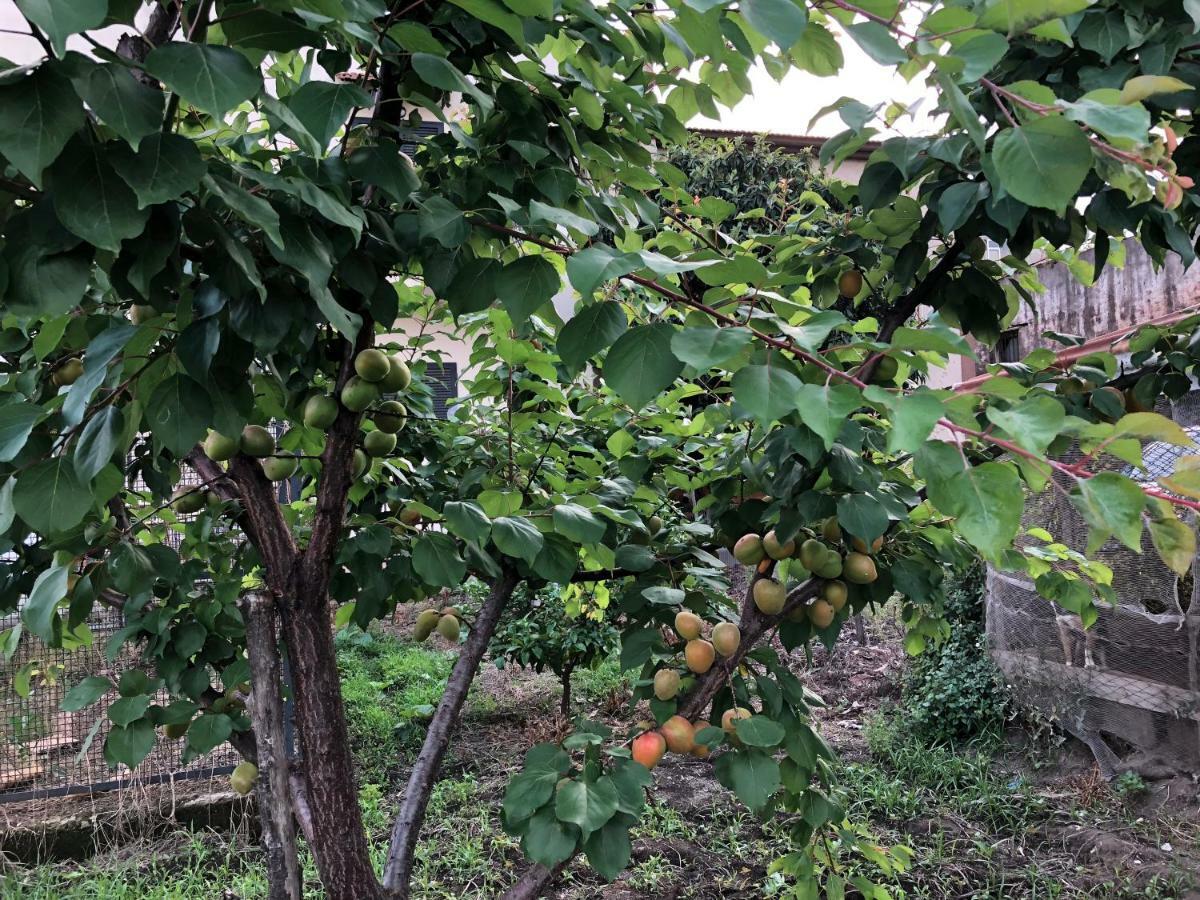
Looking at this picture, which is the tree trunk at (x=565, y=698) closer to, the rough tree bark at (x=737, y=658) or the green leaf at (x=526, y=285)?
the rough tree bark at (x=737, y=658)

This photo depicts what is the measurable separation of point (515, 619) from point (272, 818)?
12.0 ft

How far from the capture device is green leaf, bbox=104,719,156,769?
135 centimetres

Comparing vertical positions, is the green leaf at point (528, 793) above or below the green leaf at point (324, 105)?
below

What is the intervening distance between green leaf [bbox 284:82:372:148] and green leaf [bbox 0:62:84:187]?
26 centimetres

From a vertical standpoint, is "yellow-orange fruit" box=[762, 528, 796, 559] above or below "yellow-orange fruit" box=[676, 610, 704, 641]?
above

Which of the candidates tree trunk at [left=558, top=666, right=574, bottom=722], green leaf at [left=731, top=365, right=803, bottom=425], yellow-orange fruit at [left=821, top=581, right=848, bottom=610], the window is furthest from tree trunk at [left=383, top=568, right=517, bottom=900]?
tree trunk at [left=558, top=666, right=574, bottom=722]

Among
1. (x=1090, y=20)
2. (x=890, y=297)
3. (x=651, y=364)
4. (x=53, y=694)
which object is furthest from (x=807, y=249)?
(x=53, y=694)

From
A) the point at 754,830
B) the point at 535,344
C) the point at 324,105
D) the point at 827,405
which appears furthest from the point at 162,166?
the point at 754,830

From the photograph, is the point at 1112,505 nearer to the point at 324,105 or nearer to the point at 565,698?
the point at 324,105

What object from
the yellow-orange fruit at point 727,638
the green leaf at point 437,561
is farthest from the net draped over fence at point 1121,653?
the green leaf at point 437,561

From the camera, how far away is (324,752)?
1.35m

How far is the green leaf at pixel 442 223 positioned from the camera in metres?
0.95

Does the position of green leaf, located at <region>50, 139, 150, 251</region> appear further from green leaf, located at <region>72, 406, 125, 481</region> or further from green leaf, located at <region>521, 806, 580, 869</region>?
green leaf, located at <region>521, 806, 580, 869</region>

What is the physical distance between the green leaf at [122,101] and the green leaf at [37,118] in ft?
0.05
